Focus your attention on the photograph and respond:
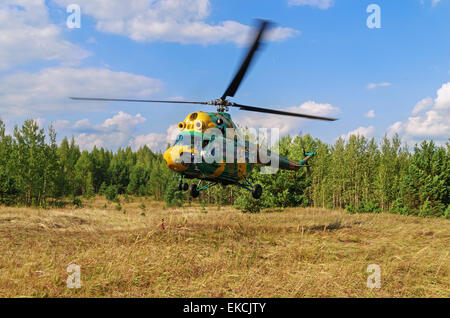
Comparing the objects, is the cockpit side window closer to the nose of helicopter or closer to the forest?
the nose of helicopter

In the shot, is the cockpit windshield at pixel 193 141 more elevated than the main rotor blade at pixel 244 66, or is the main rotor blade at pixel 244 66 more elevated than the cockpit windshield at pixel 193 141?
the main rotor blade at pixel 244 66

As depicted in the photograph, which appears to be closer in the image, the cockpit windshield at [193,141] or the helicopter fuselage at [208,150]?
the helicopter fuselage at [208,150]

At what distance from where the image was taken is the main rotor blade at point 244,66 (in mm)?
9177

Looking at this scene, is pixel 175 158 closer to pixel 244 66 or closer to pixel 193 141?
pixel 193 141

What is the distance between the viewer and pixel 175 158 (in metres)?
12.0

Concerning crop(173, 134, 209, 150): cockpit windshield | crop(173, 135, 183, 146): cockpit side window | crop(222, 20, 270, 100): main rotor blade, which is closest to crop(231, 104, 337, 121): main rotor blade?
crop(222, 20, 270, 100): main rotor blade

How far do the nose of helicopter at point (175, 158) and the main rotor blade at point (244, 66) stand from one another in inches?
123

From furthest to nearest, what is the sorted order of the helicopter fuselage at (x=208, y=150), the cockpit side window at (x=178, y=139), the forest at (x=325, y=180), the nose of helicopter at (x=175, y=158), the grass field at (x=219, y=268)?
the forest at (x=325, y=180)
the cockpit side window at (x=178, y=139)
the helicopter fuselage at (x=208, y=150)
the nose of helicopter at (x=175, y=158)
the grass field at (x=219, y=268)

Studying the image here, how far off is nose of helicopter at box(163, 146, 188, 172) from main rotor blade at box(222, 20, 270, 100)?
10.3 feet

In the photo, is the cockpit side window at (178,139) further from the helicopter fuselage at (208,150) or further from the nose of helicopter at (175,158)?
the nose of helicopter at (175,158)

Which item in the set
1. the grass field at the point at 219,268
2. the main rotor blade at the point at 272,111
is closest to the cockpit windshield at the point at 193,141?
the main rotor blade at the point at 272,111

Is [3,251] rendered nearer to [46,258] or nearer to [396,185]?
[46,258]
